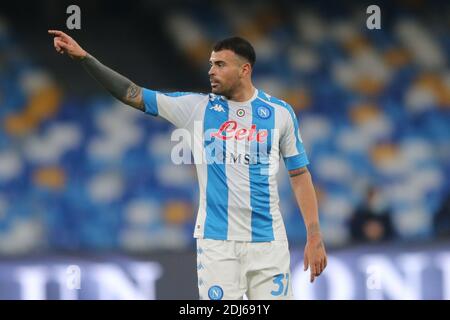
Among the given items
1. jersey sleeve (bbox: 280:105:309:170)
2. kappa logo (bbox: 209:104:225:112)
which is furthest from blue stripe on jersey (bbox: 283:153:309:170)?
kappa logo (bbox: 209:104:225:112)

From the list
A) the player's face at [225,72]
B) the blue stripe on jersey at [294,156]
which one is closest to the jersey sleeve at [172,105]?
the player's face at [225,72]

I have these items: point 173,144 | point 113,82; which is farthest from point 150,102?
point 173,144

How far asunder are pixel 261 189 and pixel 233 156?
198 millimetres

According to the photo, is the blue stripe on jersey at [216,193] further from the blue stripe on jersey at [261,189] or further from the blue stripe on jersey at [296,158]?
the blue stripe on jersey at [296,158]

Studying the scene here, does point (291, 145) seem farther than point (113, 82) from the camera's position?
Yes

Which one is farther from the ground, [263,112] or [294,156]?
[263,112]

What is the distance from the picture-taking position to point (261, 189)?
13.4 ft

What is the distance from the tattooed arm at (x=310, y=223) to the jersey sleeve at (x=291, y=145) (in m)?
0.04

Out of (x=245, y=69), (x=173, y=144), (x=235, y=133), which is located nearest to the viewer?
(x=235, y=133)

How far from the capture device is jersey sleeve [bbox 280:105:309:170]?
4199 mm

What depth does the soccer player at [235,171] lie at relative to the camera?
3.97 meters

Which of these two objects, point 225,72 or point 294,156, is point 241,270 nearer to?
point 294,156

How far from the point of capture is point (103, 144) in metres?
6.58

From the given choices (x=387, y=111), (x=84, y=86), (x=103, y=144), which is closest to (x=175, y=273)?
(x=103, y=144)
